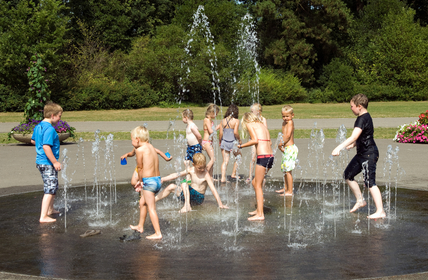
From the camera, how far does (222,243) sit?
506 cm

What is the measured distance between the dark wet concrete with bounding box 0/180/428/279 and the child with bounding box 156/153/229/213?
0.17 meters

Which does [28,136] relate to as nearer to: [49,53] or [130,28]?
[49,53]

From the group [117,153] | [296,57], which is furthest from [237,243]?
[296,57]

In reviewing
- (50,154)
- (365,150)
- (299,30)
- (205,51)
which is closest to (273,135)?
(365,150)

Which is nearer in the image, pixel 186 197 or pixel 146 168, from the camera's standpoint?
pixel 146 168

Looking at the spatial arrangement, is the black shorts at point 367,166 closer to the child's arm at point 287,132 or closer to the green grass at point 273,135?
the child's arm at point 287,132

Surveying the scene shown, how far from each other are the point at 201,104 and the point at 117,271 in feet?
108

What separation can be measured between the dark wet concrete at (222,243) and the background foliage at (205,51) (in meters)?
27.4

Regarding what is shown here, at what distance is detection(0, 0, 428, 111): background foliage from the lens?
3328 centimetres

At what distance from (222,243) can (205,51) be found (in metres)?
31.9

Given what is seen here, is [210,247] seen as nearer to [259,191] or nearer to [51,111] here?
[259,191]

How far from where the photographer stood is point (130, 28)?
4703cm

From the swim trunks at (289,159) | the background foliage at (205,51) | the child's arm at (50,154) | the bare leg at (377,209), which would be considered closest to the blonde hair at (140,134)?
the child's arm at (50,154)

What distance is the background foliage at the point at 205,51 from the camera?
109 feet
